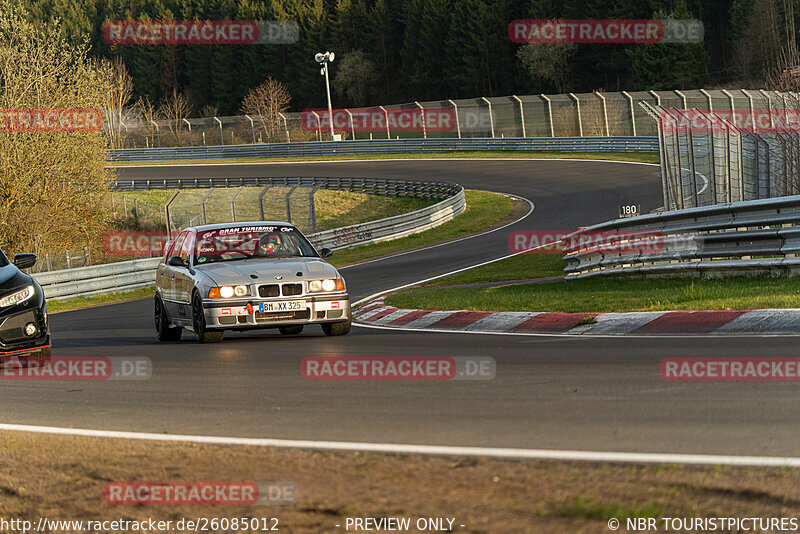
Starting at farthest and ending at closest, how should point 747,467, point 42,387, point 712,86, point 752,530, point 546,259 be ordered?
point 712,86, point 546,259, point 42,387, point 747,467, point 752,530

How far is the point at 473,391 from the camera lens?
7.58 metres

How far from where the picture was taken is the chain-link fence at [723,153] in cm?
1753

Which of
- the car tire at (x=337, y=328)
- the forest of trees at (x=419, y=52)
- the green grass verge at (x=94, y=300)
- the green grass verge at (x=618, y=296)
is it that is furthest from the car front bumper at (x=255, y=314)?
the forest of trees at (x=419, y=52)

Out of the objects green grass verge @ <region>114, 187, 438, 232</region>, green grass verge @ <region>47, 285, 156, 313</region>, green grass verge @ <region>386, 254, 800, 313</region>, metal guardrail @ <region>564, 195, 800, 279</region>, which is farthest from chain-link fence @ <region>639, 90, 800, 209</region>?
green grass verge @ <region>114, 187, 438, 232</region>

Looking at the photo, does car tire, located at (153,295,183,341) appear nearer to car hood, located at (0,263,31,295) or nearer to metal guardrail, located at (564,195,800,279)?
car hood, located at (0,263,31,295)

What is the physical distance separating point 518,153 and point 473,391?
51634 mm

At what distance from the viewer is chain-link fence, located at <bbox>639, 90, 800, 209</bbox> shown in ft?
57.5

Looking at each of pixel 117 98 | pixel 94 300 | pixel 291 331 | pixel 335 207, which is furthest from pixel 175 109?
pixel 291 331

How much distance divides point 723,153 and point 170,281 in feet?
33.0

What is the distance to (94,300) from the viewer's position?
26.1 meters

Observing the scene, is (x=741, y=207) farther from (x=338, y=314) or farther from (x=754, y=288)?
(x=338, y=314)

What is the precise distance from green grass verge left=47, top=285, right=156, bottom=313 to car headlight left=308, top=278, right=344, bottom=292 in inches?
541

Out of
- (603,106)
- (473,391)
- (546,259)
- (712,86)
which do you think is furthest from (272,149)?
(473,391)

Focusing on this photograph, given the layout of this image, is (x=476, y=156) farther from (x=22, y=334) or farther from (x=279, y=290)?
(x=22, y=334)
